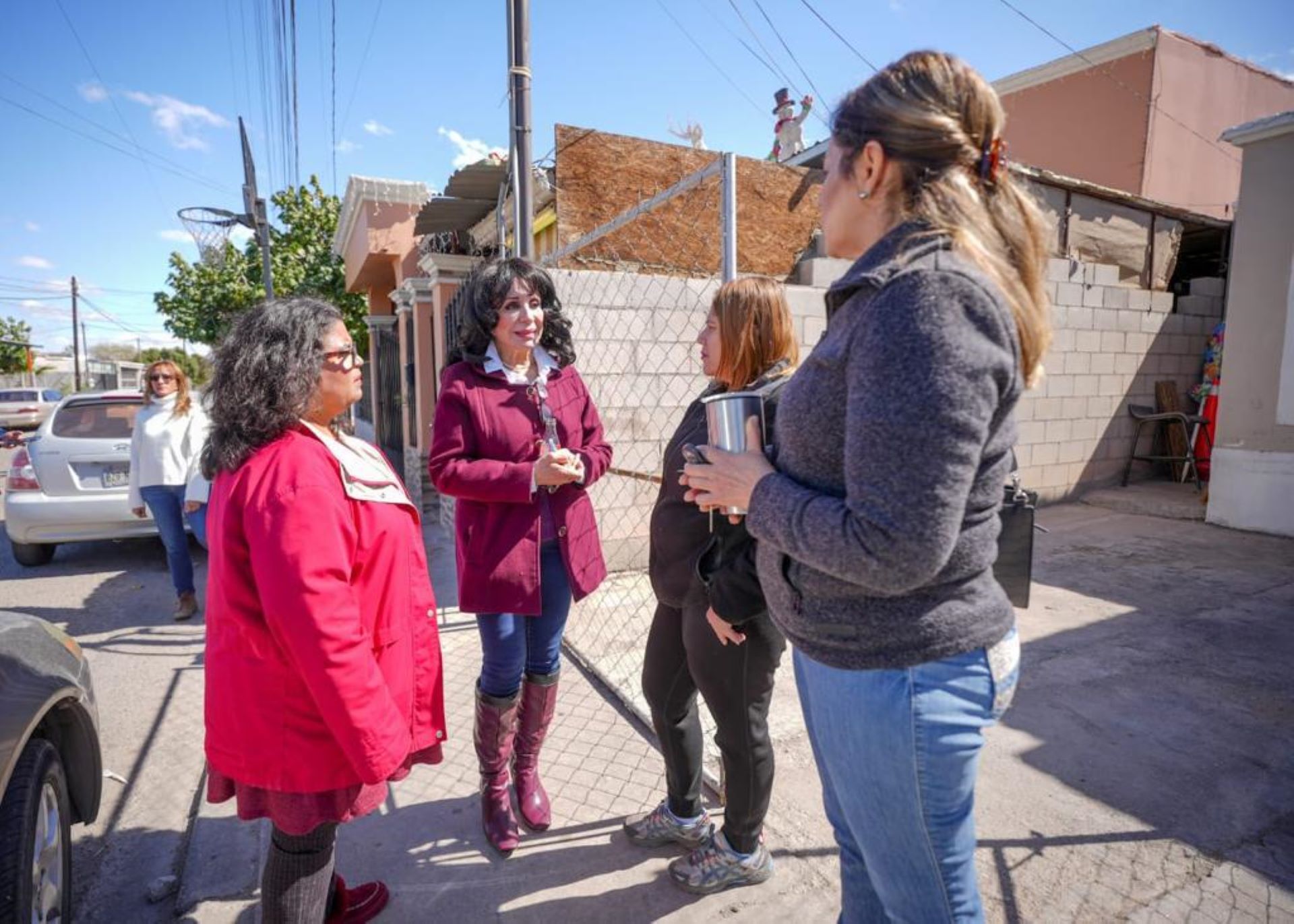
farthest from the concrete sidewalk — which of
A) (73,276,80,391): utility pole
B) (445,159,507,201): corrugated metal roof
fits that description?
(73,276,80,391): utility pole

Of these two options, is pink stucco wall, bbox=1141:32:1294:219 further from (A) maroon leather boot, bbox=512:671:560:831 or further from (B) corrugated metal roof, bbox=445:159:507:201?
(A) maroon leather boot, bbox=512:671:560:831

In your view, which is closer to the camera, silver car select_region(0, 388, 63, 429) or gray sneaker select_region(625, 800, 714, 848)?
gray sneaker select_region(625, 800, 714, 848)

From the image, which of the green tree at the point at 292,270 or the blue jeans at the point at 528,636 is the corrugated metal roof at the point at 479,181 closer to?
the blue jeans at the point at 528,636

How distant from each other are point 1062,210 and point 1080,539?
3.55 m

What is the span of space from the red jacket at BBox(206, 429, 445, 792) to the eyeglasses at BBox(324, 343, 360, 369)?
204mm

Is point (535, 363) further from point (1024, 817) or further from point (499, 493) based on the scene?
point (1024, 817)

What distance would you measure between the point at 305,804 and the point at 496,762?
3.02ft

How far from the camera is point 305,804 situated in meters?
1.58

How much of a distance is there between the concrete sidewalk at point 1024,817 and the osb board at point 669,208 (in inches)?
151

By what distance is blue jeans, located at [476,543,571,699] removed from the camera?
7.77 feet

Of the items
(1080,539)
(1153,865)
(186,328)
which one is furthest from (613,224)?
(186,328)

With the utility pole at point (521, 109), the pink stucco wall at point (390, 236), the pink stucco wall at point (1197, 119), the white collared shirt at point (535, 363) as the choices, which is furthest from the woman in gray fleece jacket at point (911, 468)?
the pink stucco wall at point (1197, 119)

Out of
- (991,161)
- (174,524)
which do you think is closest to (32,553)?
(174,524)

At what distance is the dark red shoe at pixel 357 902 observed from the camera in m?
2.04
